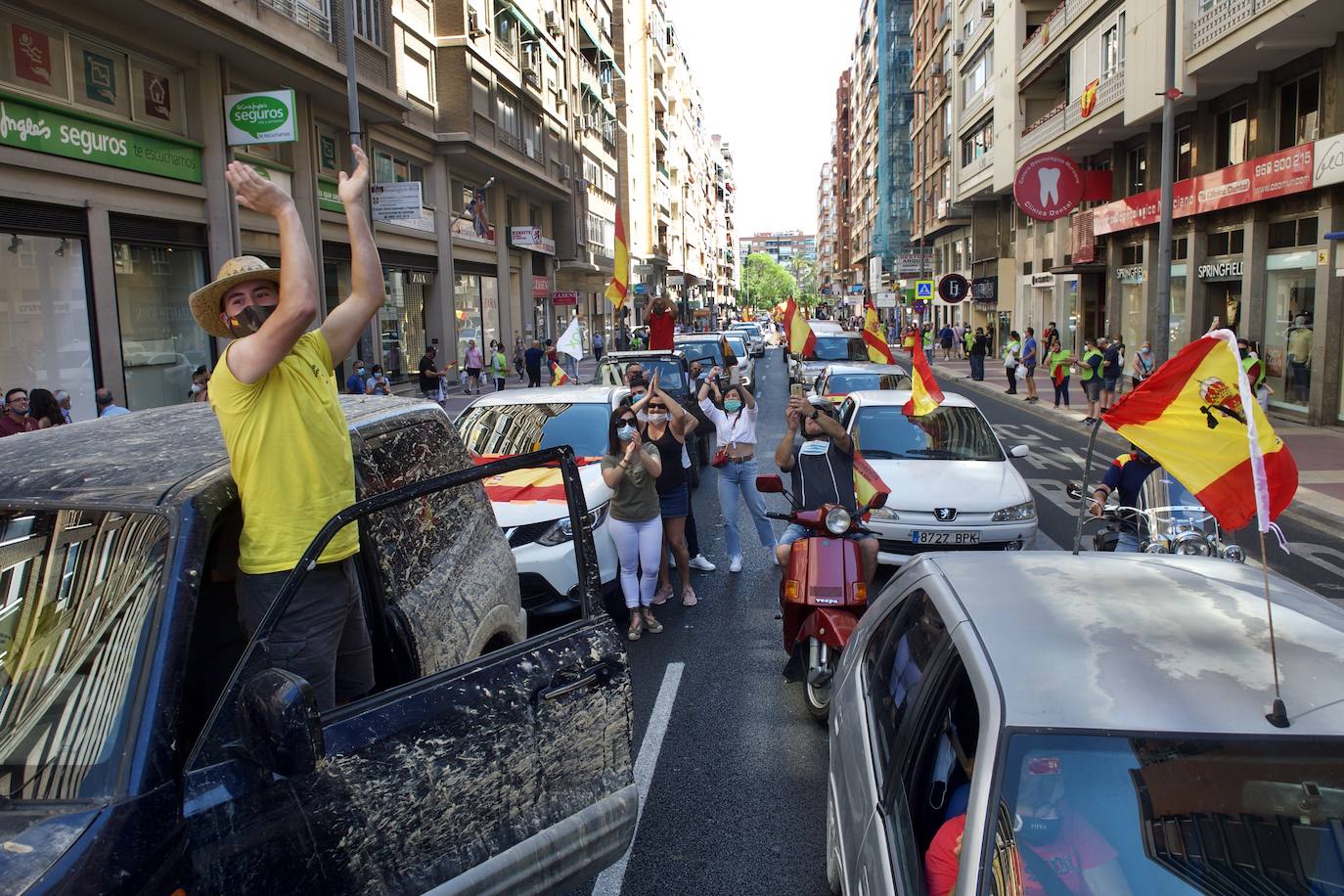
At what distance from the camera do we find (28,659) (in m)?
2.50

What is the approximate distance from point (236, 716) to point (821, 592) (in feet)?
13.1

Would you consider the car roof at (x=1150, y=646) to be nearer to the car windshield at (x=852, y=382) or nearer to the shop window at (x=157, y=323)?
the car windshield at (x=852, y=382)

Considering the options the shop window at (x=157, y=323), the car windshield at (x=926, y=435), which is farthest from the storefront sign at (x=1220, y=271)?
the shop window at (x=157, y=323)

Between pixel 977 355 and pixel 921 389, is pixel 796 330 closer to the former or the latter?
pixel 921 389

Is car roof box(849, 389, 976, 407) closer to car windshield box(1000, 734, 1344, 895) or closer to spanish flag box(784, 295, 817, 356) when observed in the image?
spanish flag box(784, 295, 817, 356)

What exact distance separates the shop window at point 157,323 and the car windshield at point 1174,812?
1742cm

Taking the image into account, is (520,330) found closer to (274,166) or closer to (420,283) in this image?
(420,283)

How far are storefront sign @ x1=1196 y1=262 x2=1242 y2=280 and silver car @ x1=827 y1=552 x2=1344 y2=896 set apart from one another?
23.6 m

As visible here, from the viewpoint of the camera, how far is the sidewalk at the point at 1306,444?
1210cm

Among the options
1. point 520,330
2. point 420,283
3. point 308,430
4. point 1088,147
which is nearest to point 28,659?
point 308,430

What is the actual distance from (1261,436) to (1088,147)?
32211mm

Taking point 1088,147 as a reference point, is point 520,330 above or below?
below

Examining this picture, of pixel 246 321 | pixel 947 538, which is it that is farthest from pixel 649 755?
pixel 947 538

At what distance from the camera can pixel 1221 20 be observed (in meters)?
20.5
